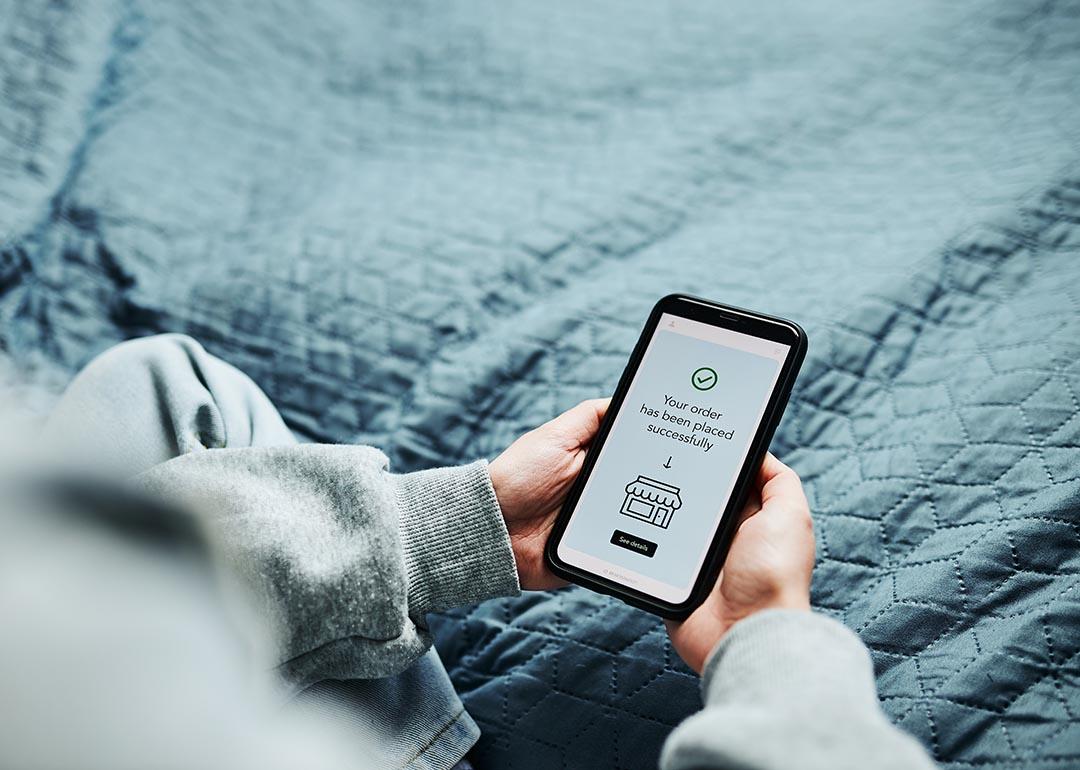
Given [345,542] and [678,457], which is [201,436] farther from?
[678,457]

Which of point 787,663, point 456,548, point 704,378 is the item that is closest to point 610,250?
point 704,378

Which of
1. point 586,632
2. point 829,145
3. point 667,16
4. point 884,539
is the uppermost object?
point 667,16

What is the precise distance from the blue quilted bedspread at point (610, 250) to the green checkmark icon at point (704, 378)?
0.39 ft

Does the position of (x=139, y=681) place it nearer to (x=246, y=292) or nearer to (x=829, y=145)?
(x=246, y=292)

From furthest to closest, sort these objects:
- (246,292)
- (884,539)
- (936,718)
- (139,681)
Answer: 1. (246,292)
2. (884,539)
3. (936,718)
4. (139,681)

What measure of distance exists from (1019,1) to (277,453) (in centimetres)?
103

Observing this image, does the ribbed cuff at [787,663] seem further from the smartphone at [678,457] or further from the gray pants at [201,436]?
the gray pants at [201,436]

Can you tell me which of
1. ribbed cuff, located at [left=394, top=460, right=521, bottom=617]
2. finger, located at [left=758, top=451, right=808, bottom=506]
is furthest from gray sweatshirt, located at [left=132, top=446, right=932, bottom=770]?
finger, located at [left=758, top=451, right=808, bottom=506]

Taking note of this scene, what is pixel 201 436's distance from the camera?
27.5 inches

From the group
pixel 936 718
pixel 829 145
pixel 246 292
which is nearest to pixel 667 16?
pixel 829 145

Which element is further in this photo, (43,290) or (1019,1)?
(1019,1)

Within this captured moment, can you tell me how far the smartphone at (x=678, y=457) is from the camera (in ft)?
2.02

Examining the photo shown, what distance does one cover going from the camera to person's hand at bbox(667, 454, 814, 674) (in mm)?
541

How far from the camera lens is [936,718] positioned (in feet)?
1.78
